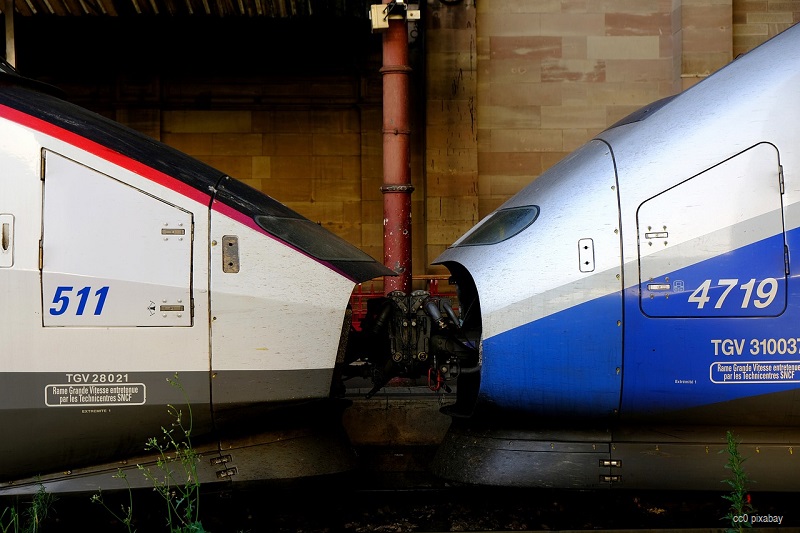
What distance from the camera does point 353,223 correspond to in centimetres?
1296

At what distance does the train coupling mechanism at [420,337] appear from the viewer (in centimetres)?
564

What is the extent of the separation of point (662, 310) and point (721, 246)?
0.47 m

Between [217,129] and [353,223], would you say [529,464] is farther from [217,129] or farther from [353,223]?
[217,129]

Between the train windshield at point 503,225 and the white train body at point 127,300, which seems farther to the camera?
the train windshield at point 503,225

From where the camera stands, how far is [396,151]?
10.1 meters

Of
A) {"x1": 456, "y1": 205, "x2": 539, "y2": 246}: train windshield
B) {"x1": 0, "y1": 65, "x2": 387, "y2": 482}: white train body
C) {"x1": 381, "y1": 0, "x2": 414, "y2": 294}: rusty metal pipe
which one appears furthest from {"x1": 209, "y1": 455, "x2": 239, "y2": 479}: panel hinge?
{"x1": 381, "y1": 0, "x2": 414, "y2": 294}: rusty metal pipe

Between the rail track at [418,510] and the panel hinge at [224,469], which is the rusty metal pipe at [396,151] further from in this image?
the panel hinge at [224,469]

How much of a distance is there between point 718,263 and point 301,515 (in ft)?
10.1

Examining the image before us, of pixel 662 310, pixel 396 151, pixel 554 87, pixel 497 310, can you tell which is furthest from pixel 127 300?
pixel 554 87

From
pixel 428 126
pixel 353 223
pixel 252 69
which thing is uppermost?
pixel 252 69

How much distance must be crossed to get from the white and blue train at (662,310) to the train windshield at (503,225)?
6 cm

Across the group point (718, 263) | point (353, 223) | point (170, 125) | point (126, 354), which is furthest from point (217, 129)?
point (718, 263)

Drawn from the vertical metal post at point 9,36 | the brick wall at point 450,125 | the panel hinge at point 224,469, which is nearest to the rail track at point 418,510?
the panel hinge at point 224,469

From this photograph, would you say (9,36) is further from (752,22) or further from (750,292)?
(752,22)
